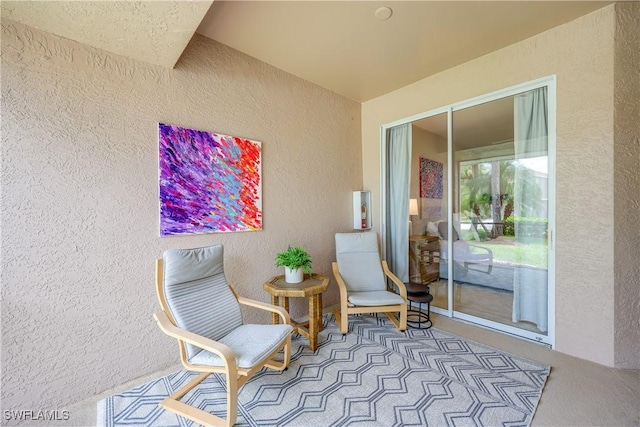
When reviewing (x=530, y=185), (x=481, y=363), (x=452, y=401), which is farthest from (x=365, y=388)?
(x=530, y=185)

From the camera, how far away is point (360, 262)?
10.9ft

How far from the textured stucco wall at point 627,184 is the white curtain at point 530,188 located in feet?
1.52

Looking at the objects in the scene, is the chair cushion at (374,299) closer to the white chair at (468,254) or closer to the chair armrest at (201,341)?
the white chair at (468,254)

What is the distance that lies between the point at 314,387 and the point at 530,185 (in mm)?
2683

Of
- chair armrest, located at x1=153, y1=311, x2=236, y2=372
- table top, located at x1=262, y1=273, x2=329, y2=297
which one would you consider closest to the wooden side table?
table top, located at x1=262, y1=273, x2=329, y2=297

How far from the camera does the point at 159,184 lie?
2.19m

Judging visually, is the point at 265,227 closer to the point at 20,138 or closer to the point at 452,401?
the point at 20,138

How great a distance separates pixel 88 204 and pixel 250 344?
4.95 ft

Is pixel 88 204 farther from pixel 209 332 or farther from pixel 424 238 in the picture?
pixel 424 238

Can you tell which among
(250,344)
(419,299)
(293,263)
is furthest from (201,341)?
(419,299)

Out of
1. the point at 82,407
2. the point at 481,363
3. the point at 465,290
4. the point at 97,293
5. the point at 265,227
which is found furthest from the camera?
the point at 465,290

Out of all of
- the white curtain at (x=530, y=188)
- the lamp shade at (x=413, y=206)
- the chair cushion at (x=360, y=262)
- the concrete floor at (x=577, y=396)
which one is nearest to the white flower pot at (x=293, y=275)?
the chair cushion at (x=360, y=262)

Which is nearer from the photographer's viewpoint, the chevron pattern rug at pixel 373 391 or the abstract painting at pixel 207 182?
the chevron pattern rug at pixel 373 391

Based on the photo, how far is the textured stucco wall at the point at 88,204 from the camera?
1.68 meters
